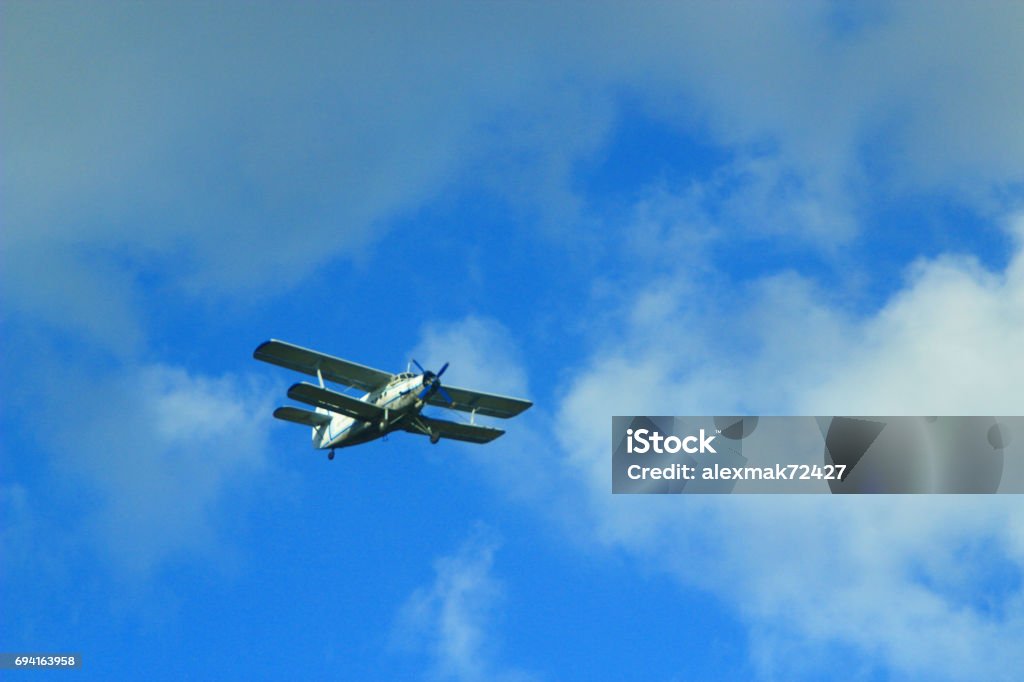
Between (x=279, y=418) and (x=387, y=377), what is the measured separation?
7.20m

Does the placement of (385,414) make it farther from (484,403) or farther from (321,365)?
(484,403)

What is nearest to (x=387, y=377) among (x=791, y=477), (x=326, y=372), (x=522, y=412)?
(x=326, y=372)

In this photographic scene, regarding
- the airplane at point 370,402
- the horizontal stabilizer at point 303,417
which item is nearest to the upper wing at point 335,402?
the airplane at point 370,402

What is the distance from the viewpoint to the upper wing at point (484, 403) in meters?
80.0

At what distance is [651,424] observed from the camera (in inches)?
2562

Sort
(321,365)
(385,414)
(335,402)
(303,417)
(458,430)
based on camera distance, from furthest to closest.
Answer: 1. (303,417)
2. (458,430)
3. (321,365)
4. (385,414)
5. (335,402)

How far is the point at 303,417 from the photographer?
78.9 metres

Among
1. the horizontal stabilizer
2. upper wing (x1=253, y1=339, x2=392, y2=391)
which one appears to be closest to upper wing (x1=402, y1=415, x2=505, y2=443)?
upper wing (x1=253, y1=339, x2=392, y2=391)

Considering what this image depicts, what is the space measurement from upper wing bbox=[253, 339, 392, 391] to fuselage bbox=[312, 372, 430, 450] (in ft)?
2.47

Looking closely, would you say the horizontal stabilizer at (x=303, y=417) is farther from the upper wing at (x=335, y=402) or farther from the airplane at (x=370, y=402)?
the upper wing at (x=335, y=402)

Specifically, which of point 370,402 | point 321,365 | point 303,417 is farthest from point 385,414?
point 303,417

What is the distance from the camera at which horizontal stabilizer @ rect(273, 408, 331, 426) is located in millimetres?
78188

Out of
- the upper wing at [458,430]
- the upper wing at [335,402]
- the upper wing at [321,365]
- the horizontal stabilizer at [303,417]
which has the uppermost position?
the upper wing at [321,365]

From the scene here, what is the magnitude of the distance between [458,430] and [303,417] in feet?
31.0
